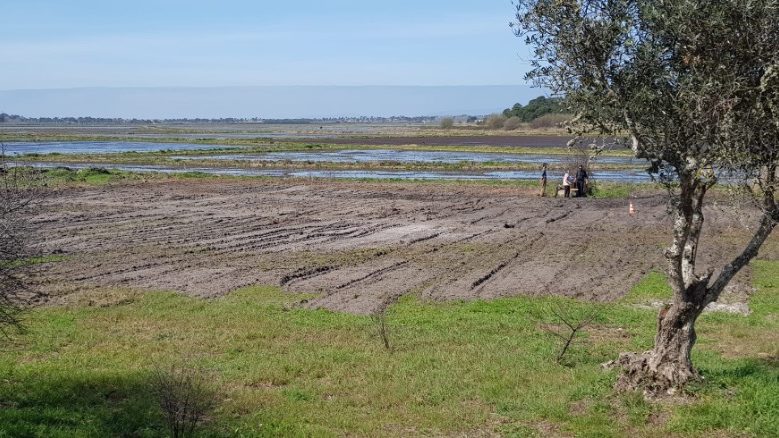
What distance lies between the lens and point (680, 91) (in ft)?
31.6

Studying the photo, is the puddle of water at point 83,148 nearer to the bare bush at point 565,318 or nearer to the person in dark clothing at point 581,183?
the person in dark clothing at point 581,183

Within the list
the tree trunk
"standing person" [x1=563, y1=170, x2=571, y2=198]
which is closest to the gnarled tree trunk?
the tree trunk

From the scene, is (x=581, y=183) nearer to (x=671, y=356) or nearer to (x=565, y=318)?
(x=565, y=318)

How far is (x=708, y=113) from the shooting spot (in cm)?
966

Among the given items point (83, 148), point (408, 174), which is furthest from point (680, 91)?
point (83, 148)

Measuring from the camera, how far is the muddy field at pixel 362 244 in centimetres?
2056

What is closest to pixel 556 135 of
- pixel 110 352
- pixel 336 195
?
pixel 336 195

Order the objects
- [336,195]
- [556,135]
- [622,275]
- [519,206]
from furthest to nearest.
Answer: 1. [556,135]
2. [336,195]
3. [519,206]
4. [622,275]

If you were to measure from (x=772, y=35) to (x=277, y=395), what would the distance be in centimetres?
819

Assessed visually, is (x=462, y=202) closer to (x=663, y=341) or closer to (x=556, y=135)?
(x=663, y=341)

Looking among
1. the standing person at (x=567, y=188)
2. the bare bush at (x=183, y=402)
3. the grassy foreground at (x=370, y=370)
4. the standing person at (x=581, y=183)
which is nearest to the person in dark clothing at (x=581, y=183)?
the standing person at (x=581, y=183)

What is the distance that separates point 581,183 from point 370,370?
33.6m

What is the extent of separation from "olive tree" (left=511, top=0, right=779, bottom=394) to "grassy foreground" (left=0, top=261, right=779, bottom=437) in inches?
45.1

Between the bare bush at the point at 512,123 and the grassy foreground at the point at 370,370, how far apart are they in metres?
146
